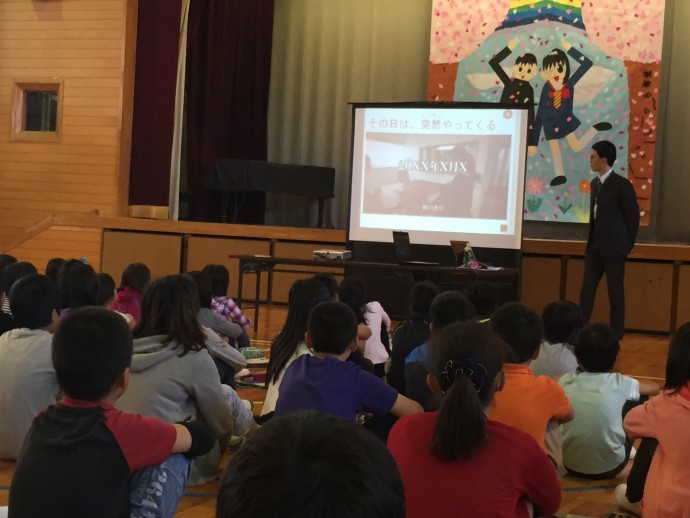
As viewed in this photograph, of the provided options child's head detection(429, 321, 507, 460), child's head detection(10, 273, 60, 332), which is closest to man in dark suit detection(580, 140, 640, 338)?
child's head detection(10, 273, 60, 332)

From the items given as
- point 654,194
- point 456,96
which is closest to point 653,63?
point 654,194

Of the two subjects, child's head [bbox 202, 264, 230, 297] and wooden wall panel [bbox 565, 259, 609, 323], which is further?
wooden wall panel [bbox 565, 259, 609, 323]

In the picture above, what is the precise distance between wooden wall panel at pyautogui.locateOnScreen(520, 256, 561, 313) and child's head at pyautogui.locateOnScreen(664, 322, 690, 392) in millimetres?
5654

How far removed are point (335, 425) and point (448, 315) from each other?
2.56 m

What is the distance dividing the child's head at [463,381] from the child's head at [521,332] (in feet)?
2.60

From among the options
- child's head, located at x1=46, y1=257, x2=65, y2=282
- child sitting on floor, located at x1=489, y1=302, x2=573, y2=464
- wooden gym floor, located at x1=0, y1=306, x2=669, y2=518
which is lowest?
wooden gym floor, located at x1=0, y1=306, x2=669, y2=518

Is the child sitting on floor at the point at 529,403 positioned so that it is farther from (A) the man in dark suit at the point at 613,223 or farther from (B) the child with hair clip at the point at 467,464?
(A) the man in dark suit at the point at 613,223

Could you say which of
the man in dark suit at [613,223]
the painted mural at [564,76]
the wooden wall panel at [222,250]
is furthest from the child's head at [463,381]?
the painted mural at [564,76]

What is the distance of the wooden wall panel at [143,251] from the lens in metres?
8.62

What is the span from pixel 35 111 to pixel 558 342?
23.8 feet

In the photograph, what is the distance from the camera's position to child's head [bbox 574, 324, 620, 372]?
3102 millimetres

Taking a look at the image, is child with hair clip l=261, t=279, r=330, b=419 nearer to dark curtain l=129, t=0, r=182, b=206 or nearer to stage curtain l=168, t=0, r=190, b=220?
stage curtain l=168, t=0, r=190, b=220

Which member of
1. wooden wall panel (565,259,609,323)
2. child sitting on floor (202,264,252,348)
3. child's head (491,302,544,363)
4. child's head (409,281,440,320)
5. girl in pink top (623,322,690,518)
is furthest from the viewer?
wooden wall panel (565,259,609,323)

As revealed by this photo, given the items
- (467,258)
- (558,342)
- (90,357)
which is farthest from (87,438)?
(467,258)
